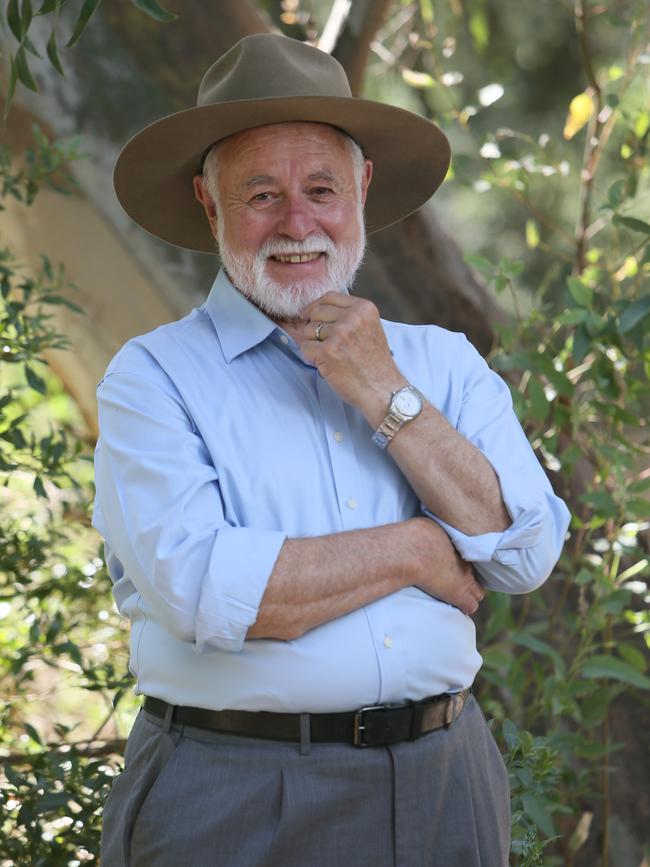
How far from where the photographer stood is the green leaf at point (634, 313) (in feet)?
9.29

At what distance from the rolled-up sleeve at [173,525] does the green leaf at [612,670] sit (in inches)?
53.5

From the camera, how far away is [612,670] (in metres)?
2.89

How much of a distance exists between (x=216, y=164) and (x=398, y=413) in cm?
69

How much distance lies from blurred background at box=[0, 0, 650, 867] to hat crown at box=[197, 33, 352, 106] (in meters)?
0.86

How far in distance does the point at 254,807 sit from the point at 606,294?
87.4 inches

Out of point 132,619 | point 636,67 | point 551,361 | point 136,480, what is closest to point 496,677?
point 551,361

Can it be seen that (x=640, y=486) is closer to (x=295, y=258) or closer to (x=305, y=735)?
(x=295, y=258)

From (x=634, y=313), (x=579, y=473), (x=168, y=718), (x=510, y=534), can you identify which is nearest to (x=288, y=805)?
(x=168, y=718)

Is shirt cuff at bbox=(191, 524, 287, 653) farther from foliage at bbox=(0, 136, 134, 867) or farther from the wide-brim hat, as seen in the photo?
foliage at bbox=(0, 136, 134, 867)

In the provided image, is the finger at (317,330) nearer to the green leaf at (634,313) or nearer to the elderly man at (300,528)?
the elderly man at (300,528)

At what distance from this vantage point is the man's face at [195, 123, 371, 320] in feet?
7.22

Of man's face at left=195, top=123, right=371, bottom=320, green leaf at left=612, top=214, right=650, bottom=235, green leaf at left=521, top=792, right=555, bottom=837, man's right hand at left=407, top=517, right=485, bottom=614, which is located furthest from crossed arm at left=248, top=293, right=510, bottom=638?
green leaf at left=612, top=214, right=650, bottom=235

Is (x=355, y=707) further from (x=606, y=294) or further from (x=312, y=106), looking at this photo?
(x=606, y=294)

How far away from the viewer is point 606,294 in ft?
11.8
